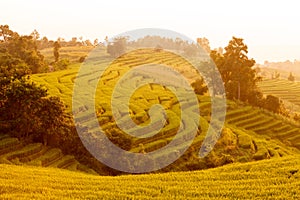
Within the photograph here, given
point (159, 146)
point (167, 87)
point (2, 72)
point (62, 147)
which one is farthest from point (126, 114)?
point (167, 87)

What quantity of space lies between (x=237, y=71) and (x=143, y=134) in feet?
77.1

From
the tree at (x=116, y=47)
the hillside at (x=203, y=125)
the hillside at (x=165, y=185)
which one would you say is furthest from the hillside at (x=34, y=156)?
the tree at (x=116, y=47)

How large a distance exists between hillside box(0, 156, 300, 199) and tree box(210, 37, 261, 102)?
3065 centimetres

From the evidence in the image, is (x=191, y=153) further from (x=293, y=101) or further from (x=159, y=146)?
(x=293, y=101)

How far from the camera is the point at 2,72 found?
128 ft

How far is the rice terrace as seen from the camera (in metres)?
20.1

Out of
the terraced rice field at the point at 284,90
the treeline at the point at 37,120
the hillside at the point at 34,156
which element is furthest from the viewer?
the terraced rice field at the point at 284,90

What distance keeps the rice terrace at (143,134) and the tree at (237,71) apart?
0.48 ft

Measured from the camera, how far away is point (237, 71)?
53.3m

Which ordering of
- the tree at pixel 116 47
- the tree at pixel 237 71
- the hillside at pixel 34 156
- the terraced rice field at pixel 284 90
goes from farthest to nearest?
the tree at pixel 116 47, the terraced rice field at pixel 284 90, the tree at pixel 237 71, the hillside at pixel 34 156

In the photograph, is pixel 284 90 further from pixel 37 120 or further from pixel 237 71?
pixel 37 120

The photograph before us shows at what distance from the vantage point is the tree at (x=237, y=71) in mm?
52812

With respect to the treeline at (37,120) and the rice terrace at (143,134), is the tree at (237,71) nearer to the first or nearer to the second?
the rice terrace at (143,134)

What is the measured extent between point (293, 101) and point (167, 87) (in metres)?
37.5
